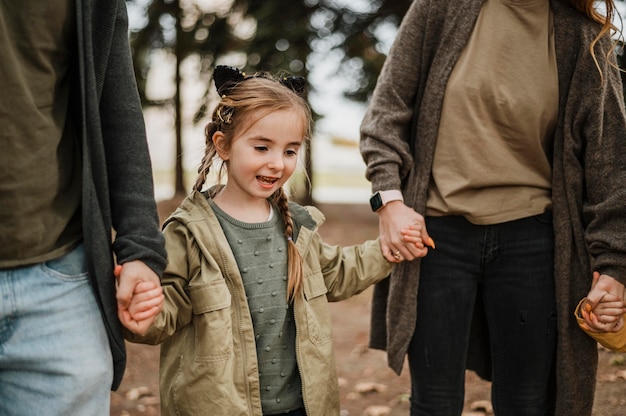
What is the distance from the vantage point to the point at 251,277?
2426mm

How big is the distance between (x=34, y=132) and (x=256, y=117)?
3.07 feet

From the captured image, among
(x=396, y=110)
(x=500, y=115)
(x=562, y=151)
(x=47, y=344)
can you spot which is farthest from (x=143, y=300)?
(x=562, y=151)

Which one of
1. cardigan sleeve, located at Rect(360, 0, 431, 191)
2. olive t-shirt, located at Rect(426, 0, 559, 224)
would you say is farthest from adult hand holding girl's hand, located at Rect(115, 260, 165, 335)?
olive t-shirt, located at Rect(426, 0, 559, 224)

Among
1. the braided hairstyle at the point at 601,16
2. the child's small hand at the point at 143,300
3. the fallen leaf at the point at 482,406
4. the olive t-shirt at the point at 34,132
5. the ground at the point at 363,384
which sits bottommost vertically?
the ground at the point at 363,384

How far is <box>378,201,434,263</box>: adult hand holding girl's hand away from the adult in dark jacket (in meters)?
1.01

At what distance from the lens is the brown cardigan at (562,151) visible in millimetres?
2518

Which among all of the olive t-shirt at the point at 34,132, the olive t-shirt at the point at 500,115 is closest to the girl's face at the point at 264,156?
the olive t-shirt at the point at 500,115

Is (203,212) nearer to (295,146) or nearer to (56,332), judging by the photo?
(295,146)

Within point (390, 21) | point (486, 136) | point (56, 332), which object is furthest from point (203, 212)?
point (390, 21)

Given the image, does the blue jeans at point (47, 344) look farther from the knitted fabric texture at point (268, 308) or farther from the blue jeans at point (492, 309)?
the blue jeans at point (492, 309)

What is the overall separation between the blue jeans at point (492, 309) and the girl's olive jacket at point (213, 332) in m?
0.41

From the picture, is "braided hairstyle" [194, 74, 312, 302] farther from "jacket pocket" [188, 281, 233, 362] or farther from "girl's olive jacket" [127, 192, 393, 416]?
"jacket pocket" [188, 281, 233, 362]

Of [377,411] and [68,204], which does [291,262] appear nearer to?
[68,204]

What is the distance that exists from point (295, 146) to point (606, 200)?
3.82 feet
